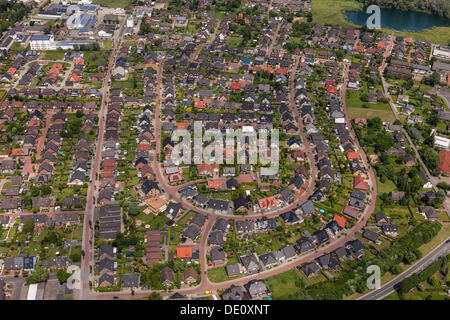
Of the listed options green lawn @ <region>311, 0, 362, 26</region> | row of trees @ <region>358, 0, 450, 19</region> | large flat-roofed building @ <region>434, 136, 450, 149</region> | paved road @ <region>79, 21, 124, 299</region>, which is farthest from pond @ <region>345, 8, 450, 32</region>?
paved road @ <region>79, 21, 124, 299</region>

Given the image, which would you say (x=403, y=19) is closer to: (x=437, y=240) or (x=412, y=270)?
(x=437, y=240)

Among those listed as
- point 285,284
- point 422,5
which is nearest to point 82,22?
point 285,284

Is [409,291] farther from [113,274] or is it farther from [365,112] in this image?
[365,112]

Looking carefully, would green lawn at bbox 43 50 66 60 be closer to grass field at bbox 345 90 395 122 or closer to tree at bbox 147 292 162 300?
grass field at bbox 345 90 395 122

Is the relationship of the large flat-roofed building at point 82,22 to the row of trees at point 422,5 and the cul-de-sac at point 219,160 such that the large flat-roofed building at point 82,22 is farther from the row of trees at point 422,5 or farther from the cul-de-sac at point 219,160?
the row of trees at point 422,5

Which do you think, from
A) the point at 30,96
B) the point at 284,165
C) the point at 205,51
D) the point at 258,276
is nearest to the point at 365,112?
the point at 284,165

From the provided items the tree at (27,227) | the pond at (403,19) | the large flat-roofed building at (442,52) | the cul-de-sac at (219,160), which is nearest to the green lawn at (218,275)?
the cul-de-sac at (219,160)
